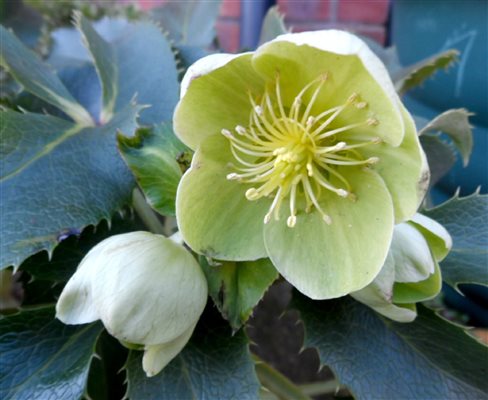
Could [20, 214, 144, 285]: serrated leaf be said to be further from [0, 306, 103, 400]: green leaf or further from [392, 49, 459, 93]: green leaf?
[392, 49, 459, 93]: green leaf

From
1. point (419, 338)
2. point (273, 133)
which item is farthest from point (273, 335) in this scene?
point (273, 133)

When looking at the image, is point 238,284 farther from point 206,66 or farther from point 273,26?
point 273,26

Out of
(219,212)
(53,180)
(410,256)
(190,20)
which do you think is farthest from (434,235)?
(190,20)

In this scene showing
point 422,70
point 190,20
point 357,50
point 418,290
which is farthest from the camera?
point 190,20

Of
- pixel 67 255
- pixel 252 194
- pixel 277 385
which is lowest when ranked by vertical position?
pixel 277 385

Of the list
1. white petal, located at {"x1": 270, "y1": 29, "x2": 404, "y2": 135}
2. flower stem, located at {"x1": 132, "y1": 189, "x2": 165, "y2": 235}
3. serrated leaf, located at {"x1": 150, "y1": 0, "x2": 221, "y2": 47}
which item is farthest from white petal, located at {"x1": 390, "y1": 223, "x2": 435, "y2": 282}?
serrated leaf, located at {"x1": 150, "y1": 0, "x2": 221, "y2": 47}
